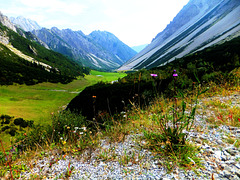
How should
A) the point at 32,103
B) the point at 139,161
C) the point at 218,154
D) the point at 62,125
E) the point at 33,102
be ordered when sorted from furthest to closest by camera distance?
the point at 33,102 < the point at 32,103 < the point at 62,125 < the point at 139,161 < the point at 218,154

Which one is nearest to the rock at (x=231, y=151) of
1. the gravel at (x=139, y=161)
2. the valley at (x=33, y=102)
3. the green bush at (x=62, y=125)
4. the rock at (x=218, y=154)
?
the gravel at (x=139, y=161)

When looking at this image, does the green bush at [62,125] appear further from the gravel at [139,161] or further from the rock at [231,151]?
the rock at [231,151]

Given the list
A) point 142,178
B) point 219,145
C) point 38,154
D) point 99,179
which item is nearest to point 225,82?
point 219,145

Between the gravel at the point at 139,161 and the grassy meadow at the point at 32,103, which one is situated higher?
the gravel at the point at 139,161

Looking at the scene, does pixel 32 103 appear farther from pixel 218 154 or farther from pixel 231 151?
pixel 231 151

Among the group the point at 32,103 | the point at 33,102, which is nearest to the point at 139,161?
the point at 32,103

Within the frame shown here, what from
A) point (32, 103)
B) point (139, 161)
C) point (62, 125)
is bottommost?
point (32, 103)

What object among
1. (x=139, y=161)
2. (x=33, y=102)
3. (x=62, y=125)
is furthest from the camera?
(x=33, y=102)

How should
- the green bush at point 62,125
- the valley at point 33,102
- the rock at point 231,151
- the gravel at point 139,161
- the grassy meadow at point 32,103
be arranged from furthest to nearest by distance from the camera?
1. the valley at point 33,102
2. the grassy meadow at point 32,103
3. the green bush at point 62,125
4. the rock at point 231,151
5. the gravel at point 139,161

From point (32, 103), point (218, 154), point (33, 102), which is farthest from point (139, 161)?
point (33, 102)

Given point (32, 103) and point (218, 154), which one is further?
point (32, 103)

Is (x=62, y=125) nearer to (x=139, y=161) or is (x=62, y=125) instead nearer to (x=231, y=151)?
(x=139, y=161)

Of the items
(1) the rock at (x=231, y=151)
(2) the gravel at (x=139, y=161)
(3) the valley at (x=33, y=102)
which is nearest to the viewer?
(2) the gravel at (x=139, y=161)

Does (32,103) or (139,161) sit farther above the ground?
(139,161)
